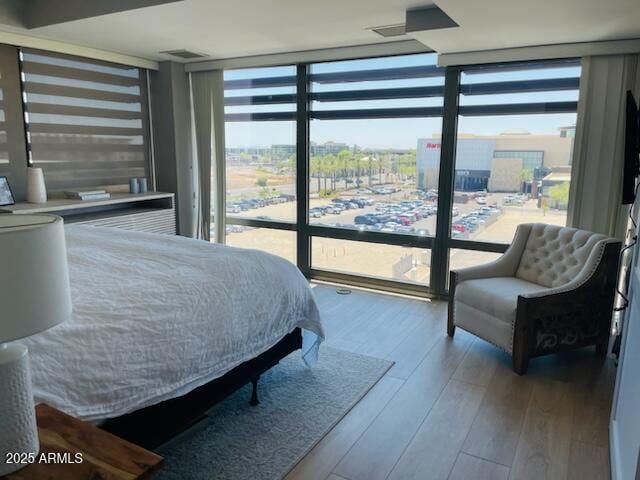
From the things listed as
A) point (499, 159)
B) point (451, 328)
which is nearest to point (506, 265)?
point (451, 328)

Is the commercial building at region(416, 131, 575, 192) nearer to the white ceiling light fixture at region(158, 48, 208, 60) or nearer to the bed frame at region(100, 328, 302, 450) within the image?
the white ceiling light fixture at region(158, 48, 208, 60)

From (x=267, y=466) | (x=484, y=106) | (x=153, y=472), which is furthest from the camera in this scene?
(x=484, y=106)

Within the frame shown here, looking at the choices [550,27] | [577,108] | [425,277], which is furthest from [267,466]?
[577,108]

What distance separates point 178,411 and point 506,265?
2641 mm

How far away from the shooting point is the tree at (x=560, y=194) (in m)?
3.73

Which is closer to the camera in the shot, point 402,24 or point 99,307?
point 99,307

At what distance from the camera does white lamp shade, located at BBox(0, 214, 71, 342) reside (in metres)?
0.93

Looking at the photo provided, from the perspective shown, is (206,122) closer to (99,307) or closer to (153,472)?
(99,307)

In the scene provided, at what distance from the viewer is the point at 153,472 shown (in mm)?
1167

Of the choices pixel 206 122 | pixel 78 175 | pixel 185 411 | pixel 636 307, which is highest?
pixel 206 122

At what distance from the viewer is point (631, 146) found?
287cm

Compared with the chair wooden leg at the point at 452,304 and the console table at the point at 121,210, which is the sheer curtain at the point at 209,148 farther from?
the chair wooden leg at the point at 452,304

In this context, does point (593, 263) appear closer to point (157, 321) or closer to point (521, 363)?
point (521, 363)

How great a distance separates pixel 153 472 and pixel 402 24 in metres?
3.28
